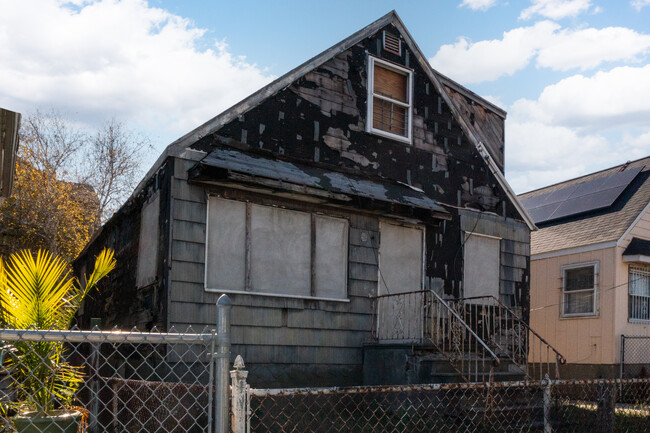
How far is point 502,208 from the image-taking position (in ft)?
42.0

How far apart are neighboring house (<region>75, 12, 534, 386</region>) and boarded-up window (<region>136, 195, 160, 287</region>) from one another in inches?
1.9

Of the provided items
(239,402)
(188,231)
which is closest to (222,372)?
(239,402)

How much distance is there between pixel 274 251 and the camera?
31.3 ft

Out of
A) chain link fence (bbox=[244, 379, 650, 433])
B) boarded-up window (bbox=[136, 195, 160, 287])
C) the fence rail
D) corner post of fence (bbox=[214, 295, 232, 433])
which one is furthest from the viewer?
boarded-up window (bbox=[136, 195, 160, 287])

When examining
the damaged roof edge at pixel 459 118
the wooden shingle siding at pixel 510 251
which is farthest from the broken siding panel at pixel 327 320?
the damaged roof edge at pixel 459 118

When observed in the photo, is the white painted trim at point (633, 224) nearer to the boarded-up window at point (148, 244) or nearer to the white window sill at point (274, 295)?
the white window sill at point (274, 295)

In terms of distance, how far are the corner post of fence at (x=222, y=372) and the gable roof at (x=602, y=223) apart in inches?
561

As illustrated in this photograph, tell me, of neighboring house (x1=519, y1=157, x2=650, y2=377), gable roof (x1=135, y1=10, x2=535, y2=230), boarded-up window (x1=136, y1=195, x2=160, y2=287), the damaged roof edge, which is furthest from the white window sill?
neighboring house (x1=519, y1=157, x2=650, y2=377)

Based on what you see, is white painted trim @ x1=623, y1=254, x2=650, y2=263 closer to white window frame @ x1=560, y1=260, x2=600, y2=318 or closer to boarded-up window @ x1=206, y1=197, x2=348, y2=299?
white window frame @ x1=560, y1=260, x2=600, y2=318

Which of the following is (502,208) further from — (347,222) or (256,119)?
(256,119)

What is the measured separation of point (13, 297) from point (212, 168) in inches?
185

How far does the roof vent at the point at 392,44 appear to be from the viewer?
11.6m

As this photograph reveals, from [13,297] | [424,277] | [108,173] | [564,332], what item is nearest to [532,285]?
[564,332]

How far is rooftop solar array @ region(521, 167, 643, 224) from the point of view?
1725 cm
